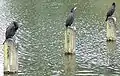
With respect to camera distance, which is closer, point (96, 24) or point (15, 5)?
point (96, 24)

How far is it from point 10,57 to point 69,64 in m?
2.69

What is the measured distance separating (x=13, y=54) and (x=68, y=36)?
11.3 feet

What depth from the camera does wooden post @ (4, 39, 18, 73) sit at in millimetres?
14742

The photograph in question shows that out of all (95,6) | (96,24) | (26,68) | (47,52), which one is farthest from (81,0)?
(26,68)

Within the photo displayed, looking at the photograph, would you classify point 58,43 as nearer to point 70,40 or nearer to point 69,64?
point 70,40

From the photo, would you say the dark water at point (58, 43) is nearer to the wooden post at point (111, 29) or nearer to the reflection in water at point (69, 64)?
the reflection in water at point (69, 64)

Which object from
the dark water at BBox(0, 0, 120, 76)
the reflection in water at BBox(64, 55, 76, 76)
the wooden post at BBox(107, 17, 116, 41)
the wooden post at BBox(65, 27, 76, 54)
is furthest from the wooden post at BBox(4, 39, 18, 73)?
the wooden post at BBox(107, 17, 116, 41)

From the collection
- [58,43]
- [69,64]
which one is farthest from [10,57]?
[58,43]

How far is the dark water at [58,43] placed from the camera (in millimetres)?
15516

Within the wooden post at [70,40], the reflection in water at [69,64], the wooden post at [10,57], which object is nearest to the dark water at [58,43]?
the reflection in water at [69,64]

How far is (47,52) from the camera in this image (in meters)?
18.4

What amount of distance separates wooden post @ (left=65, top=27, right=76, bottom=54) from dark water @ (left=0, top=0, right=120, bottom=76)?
0.98 ft

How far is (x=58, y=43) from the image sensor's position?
20188mm

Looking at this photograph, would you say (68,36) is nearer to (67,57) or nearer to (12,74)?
(67,57)
